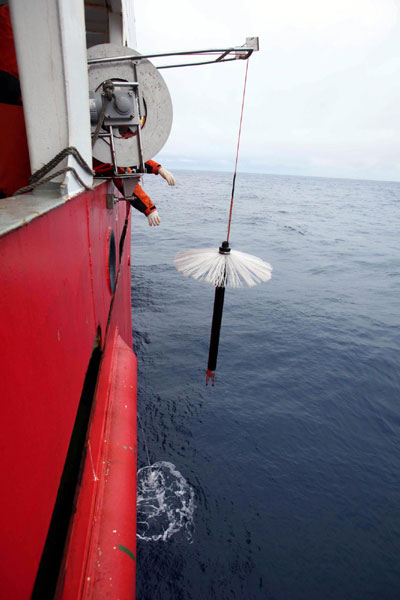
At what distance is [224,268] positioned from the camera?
312cm

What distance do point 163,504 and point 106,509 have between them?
3217 mm

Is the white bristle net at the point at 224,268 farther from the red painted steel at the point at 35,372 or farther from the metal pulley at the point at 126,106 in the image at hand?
the red painted steel at the point at 35,372

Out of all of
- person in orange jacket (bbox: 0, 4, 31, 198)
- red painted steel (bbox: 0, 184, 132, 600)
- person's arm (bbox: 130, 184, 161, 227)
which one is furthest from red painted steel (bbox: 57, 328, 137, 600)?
person's arm (bbox: 130, 184, 161, 227)

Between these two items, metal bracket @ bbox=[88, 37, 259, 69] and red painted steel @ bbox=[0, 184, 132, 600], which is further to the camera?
metal bracket @ bbox=[88, 37, 259, 69]

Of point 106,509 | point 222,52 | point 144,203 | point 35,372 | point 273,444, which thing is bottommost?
point 273,444

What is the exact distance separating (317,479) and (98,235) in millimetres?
5700

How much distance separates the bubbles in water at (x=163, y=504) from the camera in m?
4.75

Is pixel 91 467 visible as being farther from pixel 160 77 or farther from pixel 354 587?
pixel 354 587

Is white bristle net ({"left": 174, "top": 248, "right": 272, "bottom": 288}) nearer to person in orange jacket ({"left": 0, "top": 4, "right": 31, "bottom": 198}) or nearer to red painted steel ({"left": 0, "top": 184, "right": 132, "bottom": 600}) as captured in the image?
red painted steel ({"left": 0, "top": 184, "right": 132, "bottom": 600})

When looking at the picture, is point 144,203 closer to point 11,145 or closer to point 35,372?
point 11,145

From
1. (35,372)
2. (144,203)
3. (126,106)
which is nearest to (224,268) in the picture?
(126,106)

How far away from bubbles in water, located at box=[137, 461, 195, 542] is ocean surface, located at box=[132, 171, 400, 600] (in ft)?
0.09

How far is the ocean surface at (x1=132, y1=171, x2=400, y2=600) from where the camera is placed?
4.44m

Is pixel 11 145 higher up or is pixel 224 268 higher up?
pixel 11 145
